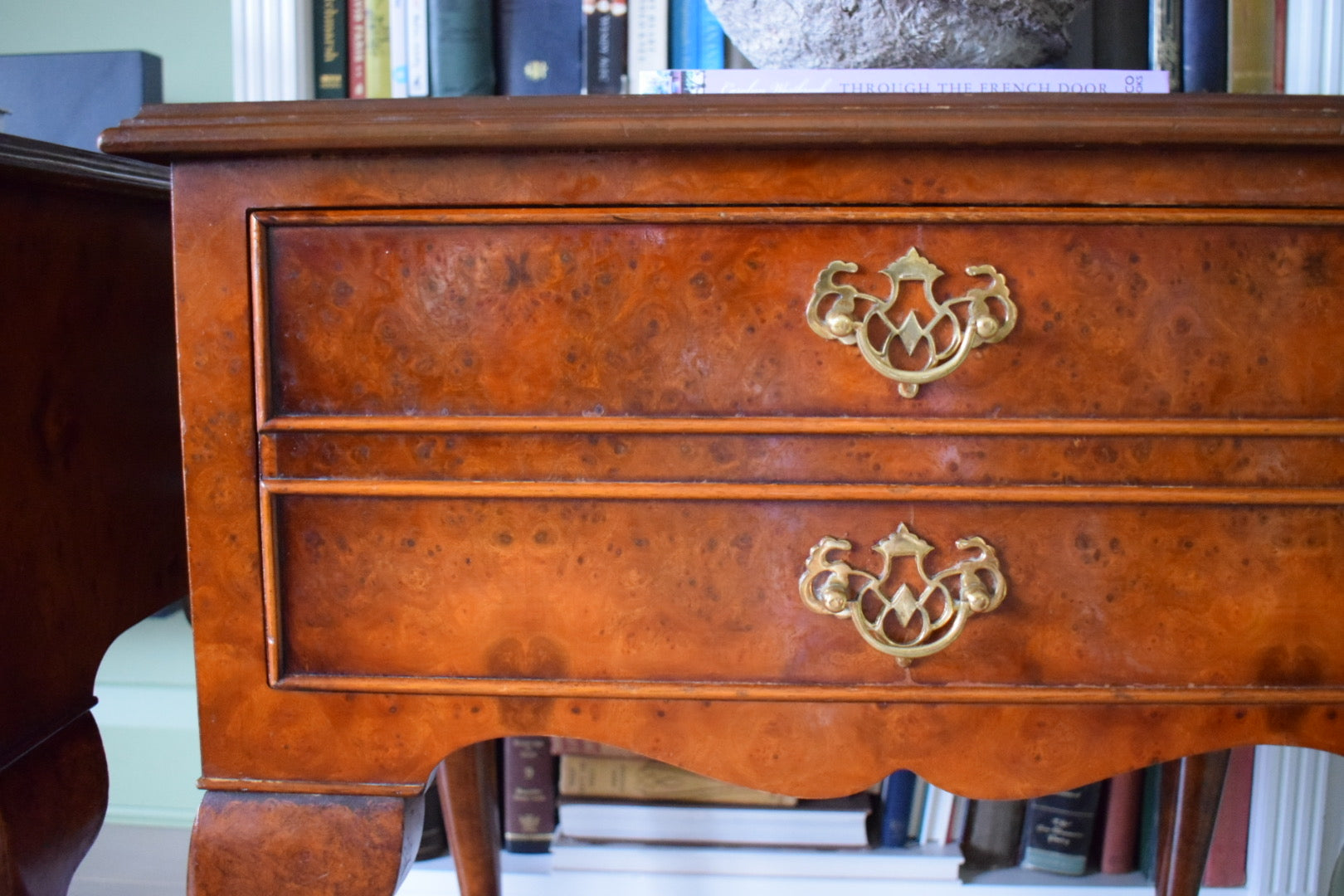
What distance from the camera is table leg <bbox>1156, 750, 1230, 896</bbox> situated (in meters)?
0.83

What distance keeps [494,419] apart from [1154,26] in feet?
2.47

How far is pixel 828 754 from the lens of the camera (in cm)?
54

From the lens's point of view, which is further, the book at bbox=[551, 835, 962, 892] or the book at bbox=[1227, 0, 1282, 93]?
the book at bbox=[551, 835, 962, 892]

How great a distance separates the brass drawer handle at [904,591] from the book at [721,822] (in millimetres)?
555

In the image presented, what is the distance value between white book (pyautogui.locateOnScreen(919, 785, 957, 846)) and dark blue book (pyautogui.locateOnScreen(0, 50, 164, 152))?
1163mm

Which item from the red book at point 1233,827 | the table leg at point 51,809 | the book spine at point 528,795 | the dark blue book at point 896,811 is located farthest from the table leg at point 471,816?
the red book at point 1233,827

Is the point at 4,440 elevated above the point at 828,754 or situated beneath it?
elevated above

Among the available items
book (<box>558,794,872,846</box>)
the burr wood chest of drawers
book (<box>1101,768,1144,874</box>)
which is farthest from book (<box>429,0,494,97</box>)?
book (<box>1101,768,1144,874</box>)

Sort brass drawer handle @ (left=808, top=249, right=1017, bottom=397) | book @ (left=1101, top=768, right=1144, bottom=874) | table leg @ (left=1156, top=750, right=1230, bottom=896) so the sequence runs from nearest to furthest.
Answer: brass drawer handle @ (left=808, top=249, right=1017, bottom=397) < table leg @ (left=1156, top=750, right=1230, bottom=896) < book @ (left=1101, top=768, right=1144, bottom=874)

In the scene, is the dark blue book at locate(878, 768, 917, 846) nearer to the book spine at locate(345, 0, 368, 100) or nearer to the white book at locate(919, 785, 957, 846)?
the white book at locate(919, 785, 957, 846)

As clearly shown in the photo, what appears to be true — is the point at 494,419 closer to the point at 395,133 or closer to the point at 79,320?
the point at 395,133

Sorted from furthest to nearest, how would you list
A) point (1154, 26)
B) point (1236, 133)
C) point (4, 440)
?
point (1154, 26), point (4, 440), point (1236, 133)

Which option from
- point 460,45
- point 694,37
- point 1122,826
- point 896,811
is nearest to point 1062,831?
point 1122,826

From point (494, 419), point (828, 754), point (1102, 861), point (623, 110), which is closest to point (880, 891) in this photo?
point (1102, 861)
